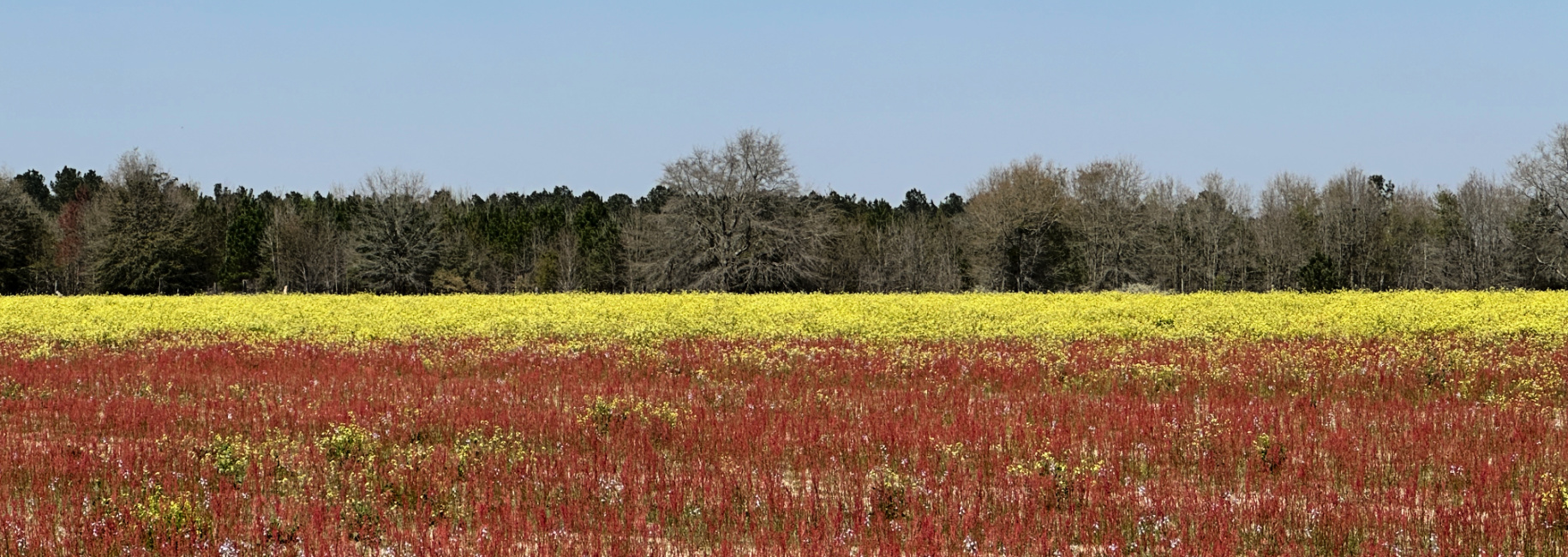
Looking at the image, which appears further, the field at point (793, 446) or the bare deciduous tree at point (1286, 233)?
the bare deciduous tree at point (1286, 233)

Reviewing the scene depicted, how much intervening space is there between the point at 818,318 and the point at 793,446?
1848 centimetres

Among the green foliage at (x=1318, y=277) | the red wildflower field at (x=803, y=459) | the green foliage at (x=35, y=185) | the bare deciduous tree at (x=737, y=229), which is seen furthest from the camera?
the green foliage at (x=35, y=185)

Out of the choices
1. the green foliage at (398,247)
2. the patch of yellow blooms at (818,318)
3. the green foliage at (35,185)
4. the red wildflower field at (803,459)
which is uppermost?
the green foliage at (35,185)

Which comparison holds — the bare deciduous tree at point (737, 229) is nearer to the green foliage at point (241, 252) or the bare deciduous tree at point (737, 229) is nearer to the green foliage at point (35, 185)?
the green foliage at point (241, 252)

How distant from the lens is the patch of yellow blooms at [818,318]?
2403cm

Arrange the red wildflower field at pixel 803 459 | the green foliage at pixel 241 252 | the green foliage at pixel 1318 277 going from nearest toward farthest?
the red wildflower field at pixel 803 459 → the green foliage at pixel 1318 277 → the green foliage at pixel 241 252

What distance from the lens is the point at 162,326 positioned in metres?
27.9

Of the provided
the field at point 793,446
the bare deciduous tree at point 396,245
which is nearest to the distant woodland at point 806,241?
the bare deciduous tree at point 396,245

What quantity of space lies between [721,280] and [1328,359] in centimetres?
4737

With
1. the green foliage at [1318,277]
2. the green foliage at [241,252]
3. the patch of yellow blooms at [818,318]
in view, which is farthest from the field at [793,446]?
→ the green foliage at [241,252]

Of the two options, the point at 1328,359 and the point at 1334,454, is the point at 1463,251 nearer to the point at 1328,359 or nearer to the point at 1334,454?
the point at 1328,359

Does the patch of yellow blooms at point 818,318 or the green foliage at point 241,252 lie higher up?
the green foliage at point 241,252

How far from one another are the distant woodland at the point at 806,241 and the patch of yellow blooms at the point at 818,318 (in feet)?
63.4

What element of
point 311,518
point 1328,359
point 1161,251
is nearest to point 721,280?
point 1161,251
